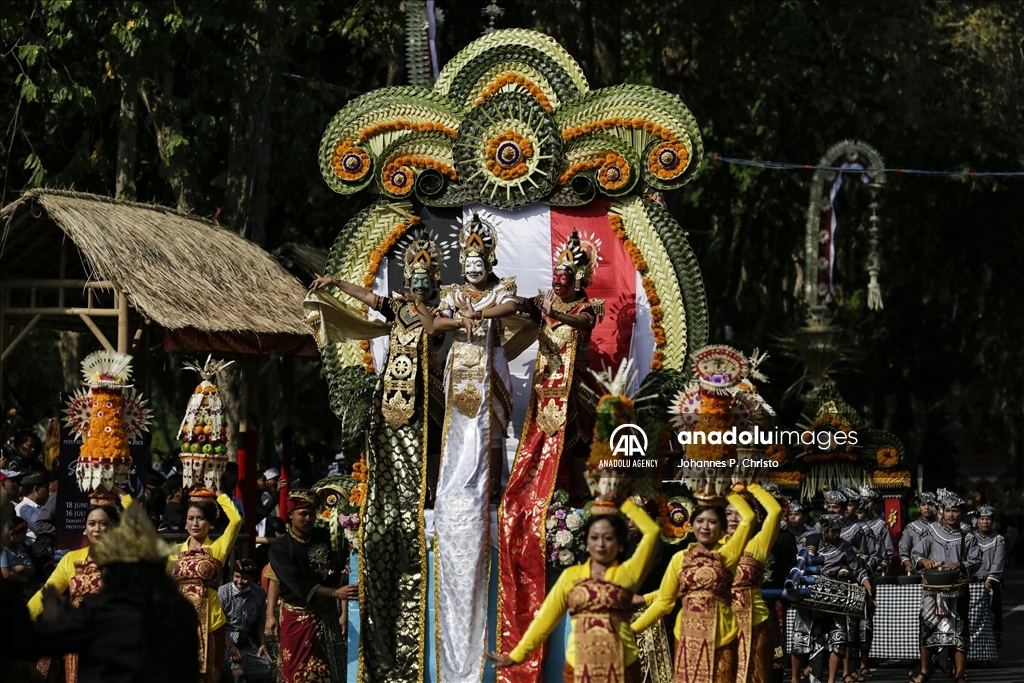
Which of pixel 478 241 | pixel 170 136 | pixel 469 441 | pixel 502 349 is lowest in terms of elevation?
pixel 469 441

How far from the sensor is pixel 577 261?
1173cm

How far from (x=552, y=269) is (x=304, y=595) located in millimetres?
3083

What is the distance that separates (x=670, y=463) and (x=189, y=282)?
4995mm

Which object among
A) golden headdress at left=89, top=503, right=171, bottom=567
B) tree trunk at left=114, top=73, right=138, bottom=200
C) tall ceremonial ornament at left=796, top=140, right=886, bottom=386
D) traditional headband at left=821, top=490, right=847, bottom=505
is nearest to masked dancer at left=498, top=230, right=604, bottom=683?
traditional headband at left=821, top=490, right=847, bottom=505

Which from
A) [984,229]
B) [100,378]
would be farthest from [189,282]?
[984,229]

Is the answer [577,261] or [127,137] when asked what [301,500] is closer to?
[577,261]

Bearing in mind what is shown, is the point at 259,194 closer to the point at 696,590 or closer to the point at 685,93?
the point at 685,93

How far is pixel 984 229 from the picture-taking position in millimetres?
26703

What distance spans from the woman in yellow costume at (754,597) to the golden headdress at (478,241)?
273 cm

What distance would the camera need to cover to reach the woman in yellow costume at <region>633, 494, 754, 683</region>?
9.19 m

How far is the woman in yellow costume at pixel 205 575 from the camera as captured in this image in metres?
10.0

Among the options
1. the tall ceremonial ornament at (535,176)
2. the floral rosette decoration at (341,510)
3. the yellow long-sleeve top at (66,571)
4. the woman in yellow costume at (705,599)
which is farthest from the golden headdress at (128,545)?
the tall ceremonial ornament at (535,176)

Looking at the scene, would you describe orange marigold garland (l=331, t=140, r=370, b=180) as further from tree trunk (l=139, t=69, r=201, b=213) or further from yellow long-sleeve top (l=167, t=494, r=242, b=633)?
tree trunk (l=139, t=69, r=201, b=213)

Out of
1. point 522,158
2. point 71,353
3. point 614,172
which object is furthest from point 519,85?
point 71,353
